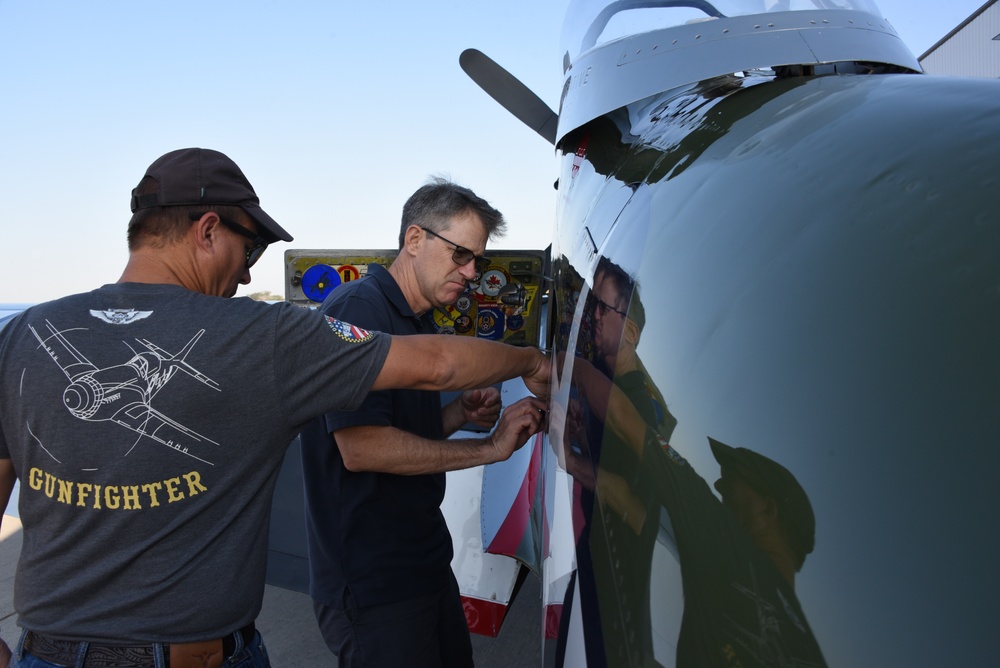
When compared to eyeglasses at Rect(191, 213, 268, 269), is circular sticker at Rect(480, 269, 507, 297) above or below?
below

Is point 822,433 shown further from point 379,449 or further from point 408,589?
point 408,589

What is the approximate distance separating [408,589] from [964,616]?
6.58ft

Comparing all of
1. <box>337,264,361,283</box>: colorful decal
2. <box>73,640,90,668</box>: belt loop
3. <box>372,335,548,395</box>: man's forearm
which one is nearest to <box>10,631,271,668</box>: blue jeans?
<box>73,640,90,668</box>: belt loop

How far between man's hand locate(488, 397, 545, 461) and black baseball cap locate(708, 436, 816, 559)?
1.49 metres

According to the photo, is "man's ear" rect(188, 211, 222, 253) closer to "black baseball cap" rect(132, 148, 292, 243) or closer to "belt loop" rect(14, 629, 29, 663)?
"black baseball cap" rect(132, 148, 292, 243)

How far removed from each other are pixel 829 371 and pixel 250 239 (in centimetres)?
147

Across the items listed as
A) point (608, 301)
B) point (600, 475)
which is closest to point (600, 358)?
point (608, 301)

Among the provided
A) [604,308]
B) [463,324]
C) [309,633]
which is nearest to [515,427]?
[604,308]

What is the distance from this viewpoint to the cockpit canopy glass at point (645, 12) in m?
2.08

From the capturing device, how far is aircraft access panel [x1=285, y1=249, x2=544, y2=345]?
4250mm

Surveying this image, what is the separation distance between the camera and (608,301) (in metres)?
1.47

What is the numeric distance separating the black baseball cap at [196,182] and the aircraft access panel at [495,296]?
243 centimetres

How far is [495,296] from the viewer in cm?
430

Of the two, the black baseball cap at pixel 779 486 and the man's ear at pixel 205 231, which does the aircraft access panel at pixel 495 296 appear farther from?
the black baseball cap at pixel 779 486
